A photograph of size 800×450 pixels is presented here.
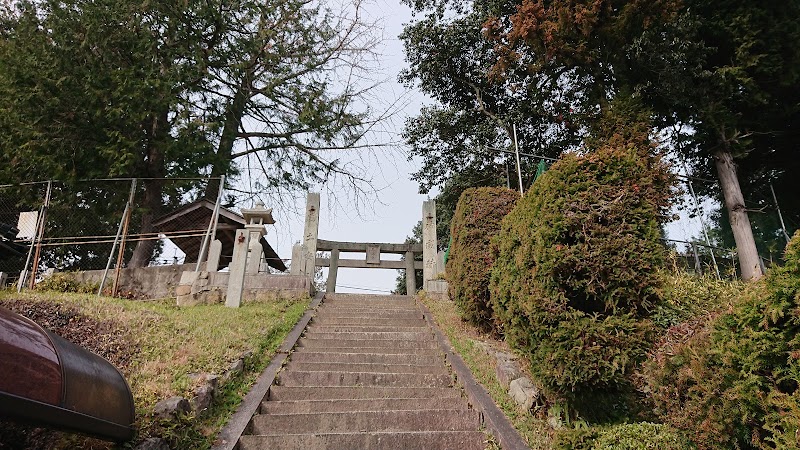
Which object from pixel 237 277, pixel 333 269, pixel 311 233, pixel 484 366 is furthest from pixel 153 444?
pixel 333 269

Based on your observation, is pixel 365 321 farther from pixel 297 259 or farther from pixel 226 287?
pixel 297 259

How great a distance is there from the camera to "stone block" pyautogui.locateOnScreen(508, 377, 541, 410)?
3838 millimetres

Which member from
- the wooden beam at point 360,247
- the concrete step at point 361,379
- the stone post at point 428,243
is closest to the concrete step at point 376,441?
the concrete step at point 361,379

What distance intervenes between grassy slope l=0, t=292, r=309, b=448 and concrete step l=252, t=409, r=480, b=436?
1.41 feet

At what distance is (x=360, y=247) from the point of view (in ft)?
39.5

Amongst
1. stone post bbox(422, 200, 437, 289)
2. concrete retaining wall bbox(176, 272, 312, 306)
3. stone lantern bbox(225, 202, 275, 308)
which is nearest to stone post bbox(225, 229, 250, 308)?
stone lantern bbox(225, 202, 275, 308)

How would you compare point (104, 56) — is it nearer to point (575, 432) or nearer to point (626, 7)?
point (575, 432)

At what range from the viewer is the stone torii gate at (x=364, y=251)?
35.4ft

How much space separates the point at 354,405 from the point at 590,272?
2573 mm

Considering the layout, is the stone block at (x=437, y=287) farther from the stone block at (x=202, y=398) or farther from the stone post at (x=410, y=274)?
the stone block at (x=202, y=398)

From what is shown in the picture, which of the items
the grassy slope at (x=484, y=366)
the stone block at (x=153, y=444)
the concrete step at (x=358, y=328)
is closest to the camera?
the stone block at (x=153, y=444)

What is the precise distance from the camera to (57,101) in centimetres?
881

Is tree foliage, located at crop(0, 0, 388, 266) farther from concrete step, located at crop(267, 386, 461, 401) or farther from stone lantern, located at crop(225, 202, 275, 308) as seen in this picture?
concrete step, located at crop(267, 386, 461, 401)

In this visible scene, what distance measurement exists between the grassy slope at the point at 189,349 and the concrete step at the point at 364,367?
46 centimetres
